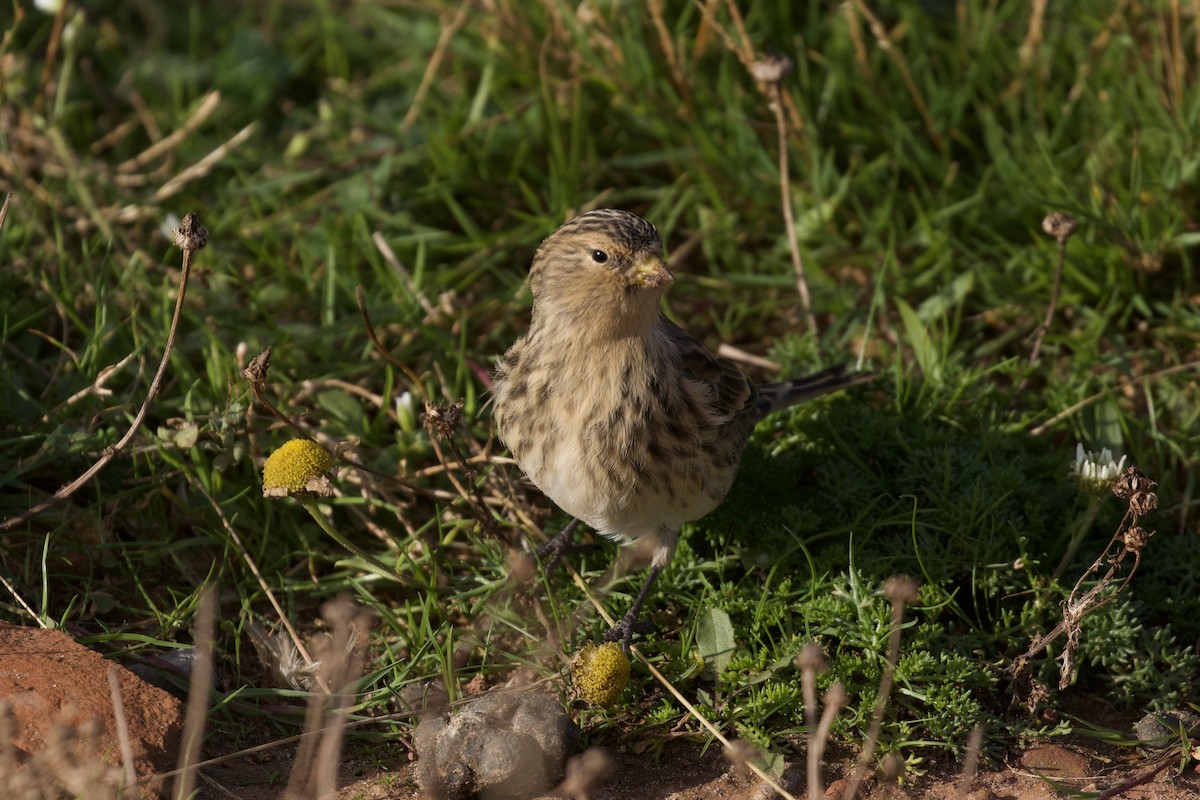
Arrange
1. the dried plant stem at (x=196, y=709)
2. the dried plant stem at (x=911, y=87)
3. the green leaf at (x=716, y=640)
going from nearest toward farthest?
the dried plant stem at (x=196, y=709) → the green leaf at (x=716, y=640) → the dried plant stem at (x=911, y=87)

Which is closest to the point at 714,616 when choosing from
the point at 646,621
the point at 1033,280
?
the point at 646,621

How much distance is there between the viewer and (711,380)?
408cm

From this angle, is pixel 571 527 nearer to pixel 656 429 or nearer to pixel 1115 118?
pixel 656 429

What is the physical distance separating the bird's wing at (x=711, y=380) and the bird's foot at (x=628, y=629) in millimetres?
675

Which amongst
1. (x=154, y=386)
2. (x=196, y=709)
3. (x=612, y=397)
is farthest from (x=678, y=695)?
(x=154, y=386)

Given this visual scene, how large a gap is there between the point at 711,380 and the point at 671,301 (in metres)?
1.47

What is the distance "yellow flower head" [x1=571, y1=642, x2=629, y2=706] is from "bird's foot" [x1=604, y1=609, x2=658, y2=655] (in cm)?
24

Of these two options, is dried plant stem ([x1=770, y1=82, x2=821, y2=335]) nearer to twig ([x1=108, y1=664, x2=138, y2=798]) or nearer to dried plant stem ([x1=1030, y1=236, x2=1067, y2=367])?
dried plant stem ([x1=1030, y1=236, x2=1067, y2=367])

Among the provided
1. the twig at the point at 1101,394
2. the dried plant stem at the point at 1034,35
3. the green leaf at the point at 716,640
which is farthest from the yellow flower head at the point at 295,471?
the dried plant stem at the point at 1034,35

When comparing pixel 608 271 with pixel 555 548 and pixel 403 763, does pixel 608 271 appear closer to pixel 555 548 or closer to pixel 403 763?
pixel 555 548

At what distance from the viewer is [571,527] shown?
4.45m

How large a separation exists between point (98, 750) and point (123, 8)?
4.42 meters

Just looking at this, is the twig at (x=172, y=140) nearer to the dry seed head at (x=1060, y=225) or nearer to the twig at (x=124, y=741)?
the twig at (x=124, y=741)

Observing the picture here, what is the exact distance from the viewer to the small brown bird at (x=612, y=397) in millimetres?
3768
